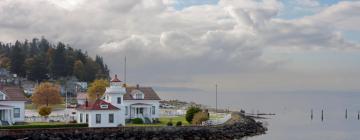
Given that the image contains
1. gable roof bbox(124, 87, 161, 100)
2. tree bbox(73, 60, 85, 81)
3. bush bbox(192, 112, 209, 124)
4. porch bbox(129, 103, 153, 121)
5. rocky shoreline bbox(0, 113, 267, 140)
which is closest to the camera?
rocky shoreline bbox(0, 113, 267, 140)

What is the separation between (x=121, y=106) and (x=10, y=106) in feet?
39.1

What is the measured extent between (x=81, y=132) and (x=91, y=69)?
89.3m

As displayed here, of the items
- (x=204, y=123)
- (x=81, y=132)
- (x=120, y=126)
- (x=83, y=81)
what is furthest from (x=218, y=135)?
(x=83, y=81)

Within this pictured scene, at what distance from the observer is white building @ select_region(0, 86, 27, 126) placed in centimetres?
6296

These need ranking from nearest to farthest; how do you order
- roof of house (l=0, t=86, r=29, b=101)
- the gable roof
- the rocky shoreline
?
the rocky shoreline < roof of house (l=0, t=86, r=29, b=101) < the gable roof

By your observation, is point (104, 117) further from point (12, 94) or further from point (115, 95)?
point (12, 94)

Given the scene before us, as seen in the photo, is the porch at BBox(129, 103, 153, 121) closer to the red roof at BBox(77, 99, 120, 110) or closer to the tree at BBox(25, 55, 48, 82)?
the red roof at BBox(77, 99, 120, 110)

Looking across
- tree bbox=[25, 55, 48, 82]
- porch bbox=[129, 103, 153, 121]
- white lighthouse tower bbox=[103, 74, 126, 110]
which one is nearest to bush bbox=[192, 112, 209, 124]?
porch bbox=[129, 103, 153, 121]

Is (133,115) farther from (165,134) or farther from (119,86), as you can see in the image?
(165,134)

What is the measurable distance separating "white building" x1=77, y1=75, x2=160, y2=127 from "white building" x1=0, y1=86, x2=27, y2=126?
6549 millimetres

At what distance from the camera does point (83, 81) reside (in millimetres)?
141875

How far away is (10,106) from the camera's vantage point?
208 feet

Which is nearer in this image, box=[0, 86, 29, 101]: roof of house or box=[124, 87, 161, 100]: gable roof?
box=[0, 86, 29, 101]: roof of house

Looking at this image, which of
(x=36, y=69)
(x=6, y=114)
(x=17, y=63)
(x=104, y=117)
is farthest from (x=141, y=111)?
(x=17, y=63)
